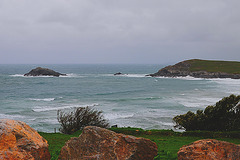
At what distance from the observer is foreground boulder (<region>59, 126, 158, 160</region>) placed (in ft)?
28.0

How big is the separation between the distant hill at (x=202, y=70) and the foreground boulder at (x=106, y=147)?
116342 mm

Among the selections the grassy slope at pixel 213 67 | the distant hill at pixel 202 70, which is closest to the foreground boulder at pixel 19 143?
the distant hill at pixel 202 70

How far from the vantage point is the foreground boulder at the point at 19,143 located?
300 inches

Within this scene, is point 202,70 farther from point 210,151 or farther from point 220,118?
point 210,151

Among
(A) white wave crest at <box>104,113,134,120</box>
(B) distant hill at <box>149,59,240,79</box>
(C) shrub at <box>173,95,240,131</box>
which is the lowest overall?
(A) white wave crest at <box>104,113,134,120</box>

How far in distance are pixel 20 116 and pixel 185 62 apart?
126852 millimetres

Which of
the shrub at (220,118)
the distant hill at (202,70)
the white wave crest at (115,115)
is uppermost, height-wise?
the distant hill at (202,70)

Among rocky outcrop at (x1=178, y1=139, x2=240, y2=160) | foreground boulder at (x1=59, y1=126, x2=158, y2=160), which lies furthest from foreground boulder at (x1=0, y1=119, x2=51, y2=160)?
rocky outcrop at (x1=178, y1=139, x2=240, y2=160)

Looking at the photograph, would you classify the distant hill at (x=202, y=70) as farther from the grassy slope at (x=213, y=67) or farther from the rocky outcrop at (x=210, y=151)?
the rocky outcrop at (x=210, y=151)

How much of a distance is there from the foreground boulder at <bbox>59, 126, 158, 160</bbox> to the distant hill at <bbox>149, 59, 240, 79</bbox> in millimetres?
116342

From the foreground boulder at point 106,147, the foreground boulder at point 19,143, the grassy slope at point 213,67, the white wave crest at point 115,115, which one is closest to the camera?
the foreground boulder at point 19,143

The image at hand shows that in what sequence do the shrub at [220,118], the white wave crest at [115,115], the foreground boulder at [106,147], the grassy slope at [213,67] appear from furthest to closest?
1. the grassy slope at [213,67]
2. the white wave crest at [115,115]
3. the shrub at [220,118]
4. the foreground boulder at [106,147]

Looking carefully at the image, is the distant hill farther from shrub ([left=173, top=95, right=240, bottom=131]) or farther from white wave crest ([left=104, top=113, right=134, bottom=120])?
shrub ([left=173, top=95, right=240, bottom=131])

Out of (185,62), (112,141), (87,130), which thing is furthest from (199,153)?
(185,62)
